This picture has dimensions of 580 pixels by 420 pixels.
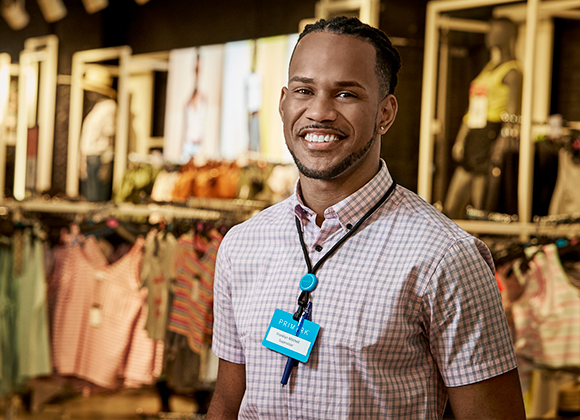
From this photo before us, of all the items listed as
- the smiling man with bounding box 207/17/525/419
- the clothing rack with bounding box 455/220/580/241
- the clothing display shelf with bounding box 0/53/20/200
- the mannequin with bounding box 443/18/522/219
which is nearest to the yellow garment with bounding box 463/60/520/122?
the mannequin with bounding box 443/18/522/219

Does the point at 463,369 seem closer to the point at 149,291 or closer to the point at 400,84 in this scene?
the point at 149,291

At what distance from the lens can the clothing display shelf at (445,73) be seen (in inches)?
136

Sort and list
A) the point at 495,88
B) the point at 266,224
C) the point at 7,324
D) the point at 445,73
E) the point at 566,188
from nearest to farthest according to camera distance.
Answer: the point at 266,224
the point at 7,324
the point at 566,188
the point at 495,88
the point at 445,73

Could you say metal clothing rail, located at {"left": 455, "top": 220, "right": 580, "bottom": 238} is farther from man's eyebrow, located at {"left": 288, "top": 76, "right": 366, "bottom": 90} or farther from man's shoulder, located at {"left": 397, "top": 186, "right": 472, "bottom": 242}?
man's eyebrow, located at {"left": 288, "top": 76, "right": 366, "bottom": 90}

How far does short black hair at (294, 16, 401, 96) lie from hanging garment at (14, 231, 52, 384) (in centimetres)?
238

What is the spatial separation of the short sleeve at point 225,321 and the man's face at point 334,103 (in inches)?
12.1

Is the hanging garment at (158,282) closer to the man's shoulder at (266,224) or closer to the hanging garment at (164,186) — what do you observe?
the hanging garment at (164,186)

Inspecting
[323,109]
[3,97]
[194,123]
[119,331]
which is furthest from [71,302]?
[3,97]

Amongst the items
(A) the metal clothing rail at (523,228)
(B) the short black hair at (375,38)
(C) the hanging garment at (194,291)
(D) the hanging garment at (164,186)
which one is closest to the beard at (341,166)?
(B) the short black hair at (375,38)

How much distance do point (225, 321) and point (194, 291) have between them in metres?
1.57

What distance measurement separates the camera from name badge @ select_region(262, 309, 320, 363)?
1138 millimetres

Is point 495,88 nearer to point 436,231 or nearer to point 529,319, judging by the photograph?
point 529,319

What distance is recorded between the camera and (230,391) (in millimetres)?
1363

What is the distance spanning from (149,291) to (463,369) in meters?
2.13
